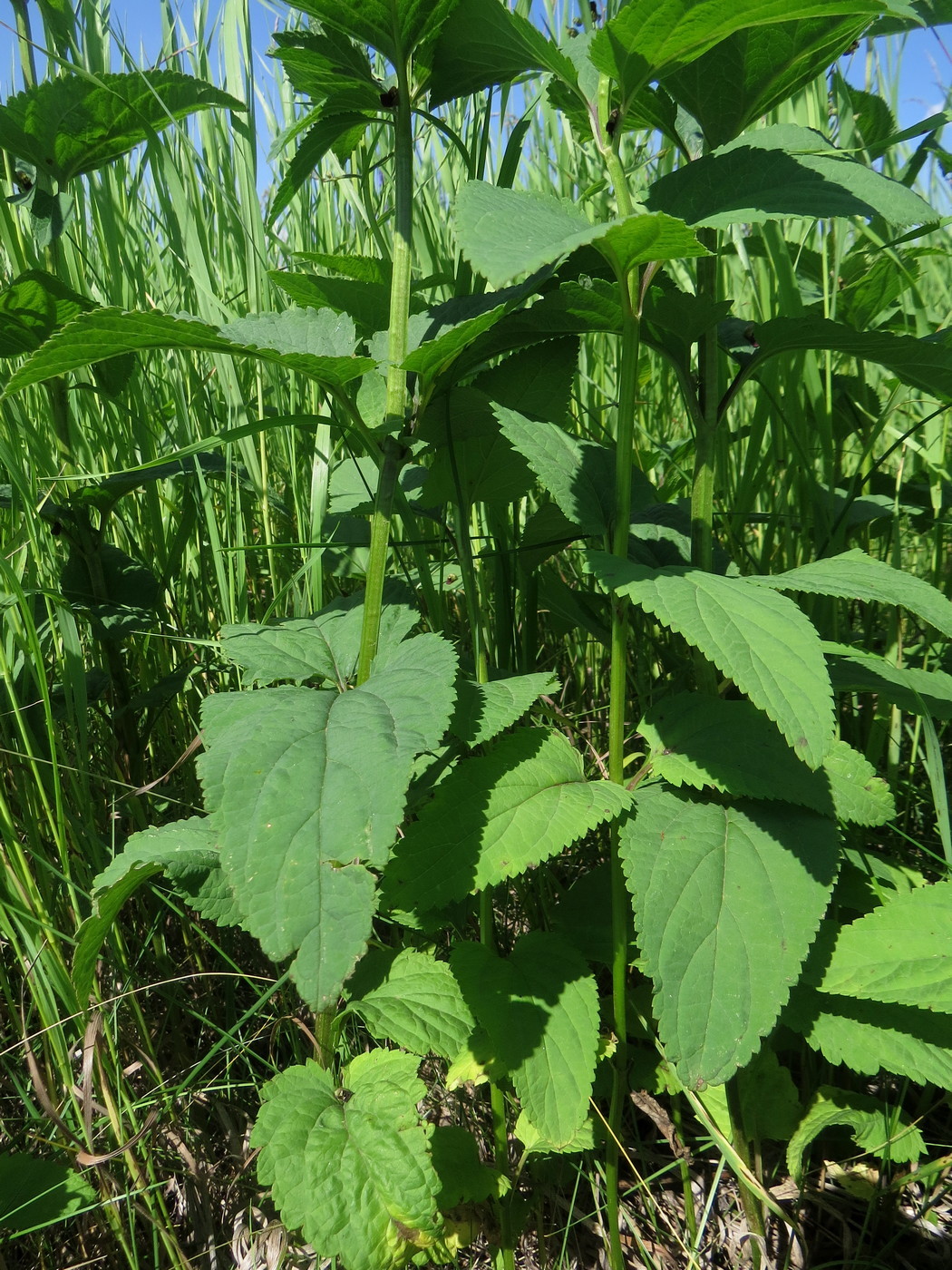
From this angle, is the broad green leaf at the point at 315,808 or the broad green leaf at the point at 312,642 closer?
the broad green leaf at the point at 315,808

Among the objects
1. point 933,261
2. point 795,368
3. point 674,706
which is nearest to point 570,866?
point 674,706

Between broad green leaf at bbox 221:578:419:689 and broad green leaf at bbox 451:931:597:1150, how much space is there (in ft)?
1.13

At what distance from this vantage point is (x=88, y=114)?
1.16 m

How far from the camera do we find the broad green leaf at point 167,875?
0.91 metres

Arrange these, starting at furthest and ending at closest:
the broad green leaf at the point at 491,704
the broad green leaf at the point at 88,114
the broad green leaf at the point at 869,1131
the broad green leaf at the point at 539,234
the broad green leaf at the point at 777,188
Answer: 1. the broad green leaf at the point at 88,114
2. the broad green leaf at the point at 869,1131
3. the broad green leaf at the point at 491,704
4. the broad green leaf at the point at 777,188
5. the broad green leaf at the point at 539,234

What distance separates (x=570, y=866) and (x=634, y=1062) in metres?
0.33

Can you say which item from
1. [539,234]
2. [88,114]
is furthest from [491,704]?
[88,114]

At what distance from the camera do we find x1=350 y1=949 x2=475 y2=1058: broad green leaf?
3.00 feet

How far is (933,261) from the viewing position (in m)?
2.28

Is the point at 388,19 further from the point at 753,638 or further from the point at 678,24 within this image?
the point at 753,638

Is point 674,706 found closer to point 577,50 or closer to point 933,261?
point 577,50

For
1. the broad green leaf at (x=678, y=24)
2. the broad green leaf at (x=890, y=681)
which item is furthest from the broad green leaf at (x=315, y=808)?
the broad green leaf at (x=678, y=24)

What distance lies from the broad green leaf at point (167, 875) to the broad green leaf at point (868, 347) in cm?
79

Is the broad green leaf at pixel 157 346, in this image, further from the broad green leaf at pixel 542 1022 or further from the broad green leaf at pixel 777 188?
the broad green leaf at pixel 542 1022
